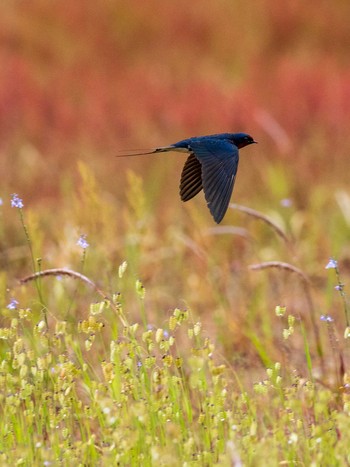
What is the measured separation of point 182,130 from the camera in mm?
6172

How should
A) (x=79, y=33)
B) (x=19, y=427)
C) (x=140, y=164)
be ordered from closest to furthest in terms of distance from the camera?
(x=19, y=427) → (x=140, y=164) → (x=79, y=33)

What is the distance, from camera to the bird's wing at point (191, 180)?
293cm

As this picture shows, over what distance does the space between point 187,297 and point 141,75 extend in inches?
99.7

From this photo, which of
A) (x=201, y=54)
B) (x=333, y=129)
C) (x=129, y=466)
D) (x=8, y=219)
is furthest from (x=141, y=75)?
(x=129, y=466)

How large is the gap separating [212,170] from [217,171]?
13 millimetres

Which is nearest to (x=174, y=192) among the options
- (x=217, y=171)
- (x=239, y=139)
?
(x=239, y=139)

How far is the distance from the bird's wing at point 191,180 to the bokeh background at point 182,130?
0.76 metres

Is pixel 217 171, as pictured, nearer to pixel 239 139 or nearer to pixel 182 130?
pixel 239 139

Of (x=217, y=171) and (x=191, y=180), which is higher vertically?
(x=191, y=180)

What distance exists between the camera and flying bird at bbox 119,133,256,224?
100 inches

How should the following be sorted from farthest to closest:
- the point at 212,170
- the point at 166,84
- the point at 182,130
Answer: the point at 166,84 < the point at 182,130 < the point at 212,170

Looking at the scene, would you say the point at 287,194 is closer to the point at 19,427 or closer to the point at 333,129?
the point at 333,129

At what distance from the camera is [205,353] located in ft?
6.88

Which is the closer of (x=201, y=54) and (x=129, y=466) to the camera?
(x=129, y=466)
